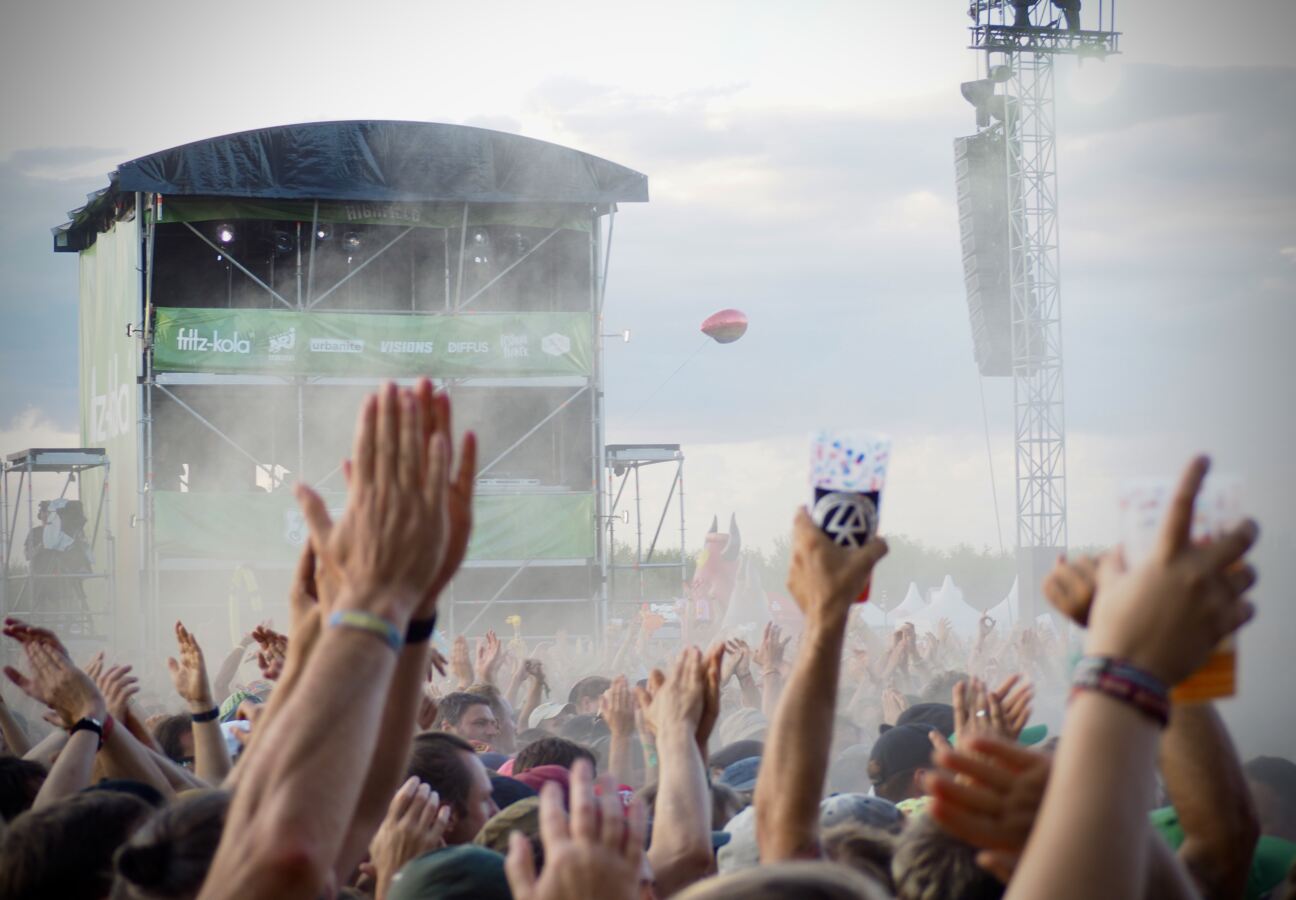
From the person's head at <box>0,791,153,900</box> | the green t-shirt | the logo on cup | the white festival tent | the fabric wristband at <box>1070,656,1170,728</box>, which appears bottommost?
the white festival tent

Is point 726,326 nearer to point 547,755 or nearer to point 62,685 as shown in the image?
point 547,755

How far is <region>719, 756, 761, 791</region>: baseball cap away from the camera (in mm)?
4508

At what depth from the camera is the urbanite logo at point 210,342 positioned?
1572 centimetres

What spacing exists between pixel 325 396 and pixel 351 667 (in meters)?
15.6

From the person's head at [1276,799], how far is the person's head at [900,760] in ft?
3.14

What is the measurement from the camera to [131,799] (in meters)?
2.51

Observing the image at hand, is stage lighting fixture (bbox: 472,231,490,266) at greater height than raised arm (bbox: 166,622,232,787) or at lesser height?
greater

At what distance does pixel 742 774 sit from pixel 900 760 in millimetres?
689

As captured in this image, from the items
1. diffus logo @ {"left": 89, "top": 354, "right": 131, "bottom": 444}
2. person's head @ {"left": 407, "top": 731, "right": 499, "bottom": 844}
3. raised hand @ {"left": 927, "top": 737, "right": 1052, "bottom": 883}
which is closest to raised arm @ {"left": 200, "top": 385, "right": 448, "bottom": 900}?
raised hand @ {"left": 927, "top": 737, "right": 1052, "bottom": 883}

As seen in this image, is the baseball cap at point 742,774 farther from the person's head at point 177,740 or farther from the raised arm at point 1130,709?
the raised arm at point 1130,709

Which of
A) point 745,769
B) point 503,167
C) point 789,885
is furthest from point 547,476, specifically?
point 789,885

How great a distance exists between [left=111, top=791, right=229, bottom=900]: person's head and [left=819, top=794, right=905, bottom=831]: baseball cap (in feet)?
4.71

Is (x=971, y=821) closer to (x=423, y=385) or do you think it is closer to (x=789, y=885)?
(x=789, y=885)

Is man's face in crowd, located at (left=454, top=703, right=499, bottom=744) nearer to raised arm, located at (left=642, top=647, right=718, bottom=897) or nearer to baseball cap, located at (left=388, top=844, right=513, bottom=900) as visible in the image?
raised arm, located at (left=642, top=647, right=718, bottom=897)
